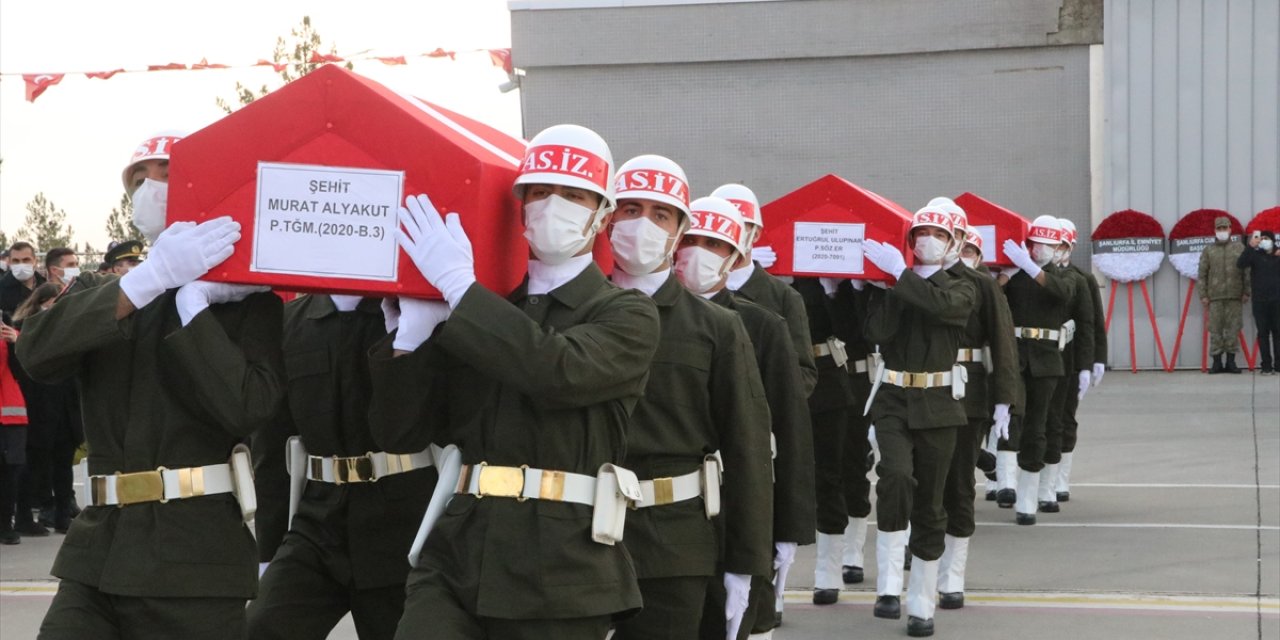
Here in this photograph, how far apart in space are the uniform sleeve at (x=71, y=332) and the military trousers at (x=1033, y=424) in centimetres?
904

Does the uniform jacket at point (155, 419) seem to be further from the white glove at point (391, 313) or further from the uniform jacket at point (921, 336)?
the uniform jacket at point (921, 336)

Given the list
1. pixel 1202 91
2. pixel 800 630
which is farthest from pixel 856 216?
pixel 1202 91

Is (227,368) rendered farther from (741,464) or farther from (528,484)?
(741,464)

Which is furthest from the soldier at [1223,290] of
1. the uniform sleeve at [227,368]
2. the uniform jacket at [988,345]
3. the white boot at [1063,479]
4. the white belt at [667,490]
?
the uniform sleeve at [227,368]

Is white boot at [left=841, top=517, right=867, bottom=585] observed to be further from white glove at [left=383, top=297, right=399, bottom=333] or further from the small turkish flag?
the small turkish flag

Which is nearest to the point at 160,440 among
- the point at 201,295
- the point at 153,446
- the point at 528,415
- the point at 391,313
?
the point at 153,446

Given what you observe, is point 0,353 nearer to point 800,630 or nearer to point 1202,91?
point 800,630

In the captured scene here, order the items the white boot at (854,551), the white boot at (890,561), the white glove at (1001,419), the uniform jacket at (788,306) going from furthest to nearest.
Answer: the white boot at (854,551) → the white glove at (1001,419) → the white boot at (890,561) → the uniform jacket at (788,306)

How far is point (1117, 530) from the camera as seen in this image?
11.7 meters

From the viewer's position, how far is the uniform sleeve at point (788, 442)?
227 inches

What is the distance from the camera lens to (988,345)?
9.97m

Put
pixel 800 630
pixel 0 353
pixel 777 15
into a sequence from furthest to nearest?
pixel 777 15
pixel 0 353
pixel 800 630

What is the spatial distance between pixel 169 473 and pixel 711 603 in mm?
1942

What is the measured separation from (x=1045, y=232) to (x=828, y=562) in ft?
15.8
